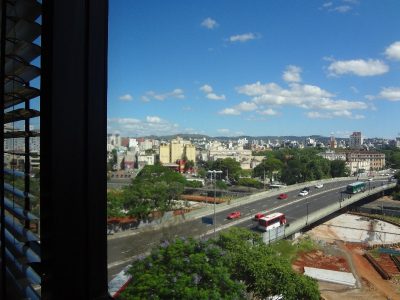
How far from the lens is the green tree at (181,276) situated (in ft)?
5.38

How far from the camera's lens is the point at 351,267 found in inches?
126

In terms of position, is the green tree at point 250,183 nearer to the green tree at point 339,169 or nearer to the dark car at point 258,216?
the dark car at point 258,216

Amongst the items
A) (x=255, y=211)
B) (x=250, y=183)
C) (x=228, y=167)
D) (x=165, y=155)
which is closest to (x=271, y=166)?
(x=255, y=211)

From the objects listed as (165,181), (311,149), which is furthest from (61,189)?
(311,149)

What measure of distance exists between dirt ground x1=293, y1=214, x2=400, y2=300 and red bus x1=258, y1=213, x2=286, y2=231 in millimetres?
413

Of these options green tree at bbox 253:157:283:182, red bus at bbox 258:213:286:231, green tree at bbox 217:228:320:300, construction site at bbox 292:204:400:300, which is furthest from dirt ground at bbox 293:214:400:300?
green tree at bbox 253:157:283:182

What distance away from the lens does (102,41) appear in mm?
241

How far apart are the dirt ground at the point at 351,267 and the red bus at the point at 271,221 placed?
1.36 feet

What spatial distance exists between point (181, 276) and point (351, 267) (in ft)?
6.88

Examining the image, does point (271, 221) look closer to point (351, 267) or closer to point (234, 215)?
point (234, 215)

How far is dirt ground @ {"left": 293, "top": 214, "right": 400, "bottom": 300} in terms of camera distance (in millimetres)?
2441

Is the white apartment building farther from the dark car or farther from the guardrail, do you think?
the dark car

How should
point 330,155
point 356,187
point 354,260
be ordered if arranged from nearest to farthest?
1. point 356,187
2. point 354,260
3. point 330,155

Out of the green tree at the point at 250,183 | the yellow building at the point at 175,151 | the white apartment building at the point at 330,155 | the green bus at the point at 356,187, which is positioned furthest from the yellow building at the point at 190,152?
the green tree at the point at 250,183
